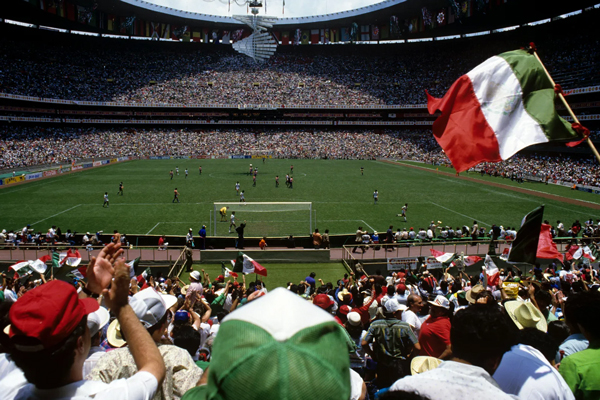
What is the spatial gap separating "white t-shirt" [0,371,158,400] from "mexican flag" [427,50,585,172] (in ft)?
17.4

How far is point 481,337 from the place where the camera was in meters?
3.03

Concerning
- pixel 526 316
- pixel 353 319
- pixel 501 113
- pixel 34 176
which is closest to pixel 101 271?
pixel 353 319

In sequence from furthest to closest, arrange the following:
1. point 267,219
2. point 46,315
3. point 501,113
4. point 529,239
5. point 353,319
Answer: point 267,219, point 529,239, point 501,113, point 353,319, point 46,315

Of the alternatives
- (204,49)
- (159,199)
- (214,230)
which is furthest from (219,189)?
(204,49)

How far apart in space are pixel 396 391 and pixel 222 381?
1157 millimetres

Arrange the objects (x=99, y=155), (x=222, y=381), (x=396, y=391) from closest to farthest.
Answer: (x=222, y=381) < (x=396, y=391) < (x=99, y=155)

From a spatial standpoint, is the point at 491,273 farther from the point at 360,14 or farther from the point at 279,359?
the point at 360,14

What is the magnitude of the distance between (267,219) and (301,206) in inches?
135

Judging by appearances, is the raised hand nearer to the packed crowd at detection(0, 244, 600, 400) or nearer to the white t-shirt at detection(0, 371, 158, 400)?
the packed crowd at detection(0, 244, 600, 400)

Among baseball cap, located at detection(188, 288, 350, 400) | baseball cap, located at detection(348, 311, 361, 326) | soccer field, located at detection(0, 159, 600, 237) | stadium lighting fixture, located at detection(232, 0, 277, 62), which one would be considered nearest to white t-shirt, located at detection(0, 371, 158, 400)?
baseball cap, located at detection(188, 288, 350, 400)

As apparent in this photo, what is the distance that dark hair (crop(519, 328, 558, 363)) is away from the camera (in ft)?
12.6

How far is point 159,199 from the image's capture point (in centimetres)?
3428

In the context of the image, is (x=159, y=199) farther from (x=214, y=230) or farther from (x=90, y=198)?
(x=214, y=230)

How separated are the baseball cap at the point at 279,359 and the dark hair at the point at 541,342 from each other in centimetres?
313
